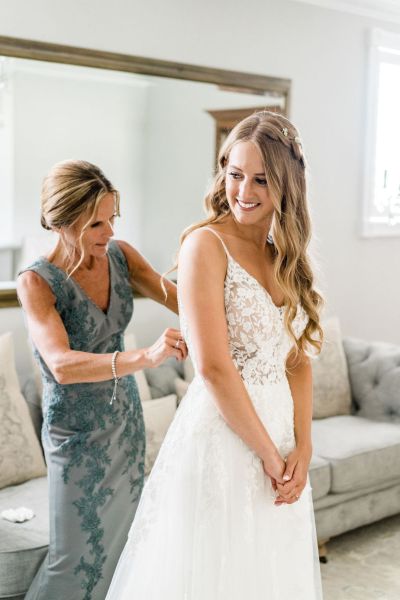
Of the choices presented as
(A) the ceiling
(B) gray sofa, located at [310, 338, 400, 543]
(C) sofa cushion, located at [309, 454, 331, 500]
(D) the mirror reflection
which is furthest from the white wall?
(C) sofa cushion, located at [309, 454, 331, 500]

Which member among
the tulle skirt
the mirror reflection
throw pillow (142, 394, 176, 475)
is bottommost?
throw pillow (142, 394, 176, 475)

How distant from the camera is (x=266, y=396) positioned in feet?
5.98

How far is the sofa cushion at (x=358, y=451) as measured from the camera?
Answer: 11.7ft

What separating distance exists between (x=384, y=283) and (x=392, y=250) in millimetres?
227

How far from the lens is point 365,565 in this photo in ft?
11.5

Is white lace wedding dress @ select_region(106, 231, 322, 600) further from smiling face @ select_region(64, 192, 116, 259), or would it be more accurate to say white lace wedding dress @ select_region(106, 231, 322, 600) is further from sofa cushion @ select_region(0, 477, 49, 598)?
sofa cushion @ select_region(0, 477, 49, 598)

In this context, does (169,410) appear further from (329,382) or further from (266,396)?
(266,396)

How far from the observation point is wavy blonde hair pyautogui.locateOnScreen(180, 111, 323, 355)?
1711mm

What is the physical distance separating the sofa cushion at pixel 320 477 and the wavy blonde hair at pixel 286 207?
1.65m

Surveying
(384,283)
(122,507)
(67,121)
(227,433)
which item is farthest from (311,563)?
(384,283)

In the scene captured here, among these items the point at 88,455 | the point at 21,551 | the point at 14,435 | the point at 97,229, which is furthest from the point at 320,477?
the point at 97,229

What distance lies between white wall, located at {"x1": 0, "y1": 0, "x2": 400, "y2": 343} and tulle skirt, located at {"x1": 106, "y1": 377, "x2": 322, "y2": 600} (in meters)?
2.26

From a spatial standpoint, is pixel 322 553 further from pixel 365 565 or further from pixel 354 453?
pixel 354 453

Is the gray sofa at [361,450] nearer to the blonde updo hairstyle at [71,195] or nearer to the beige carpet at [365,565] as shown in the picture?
the beige carpet at [365,565]
